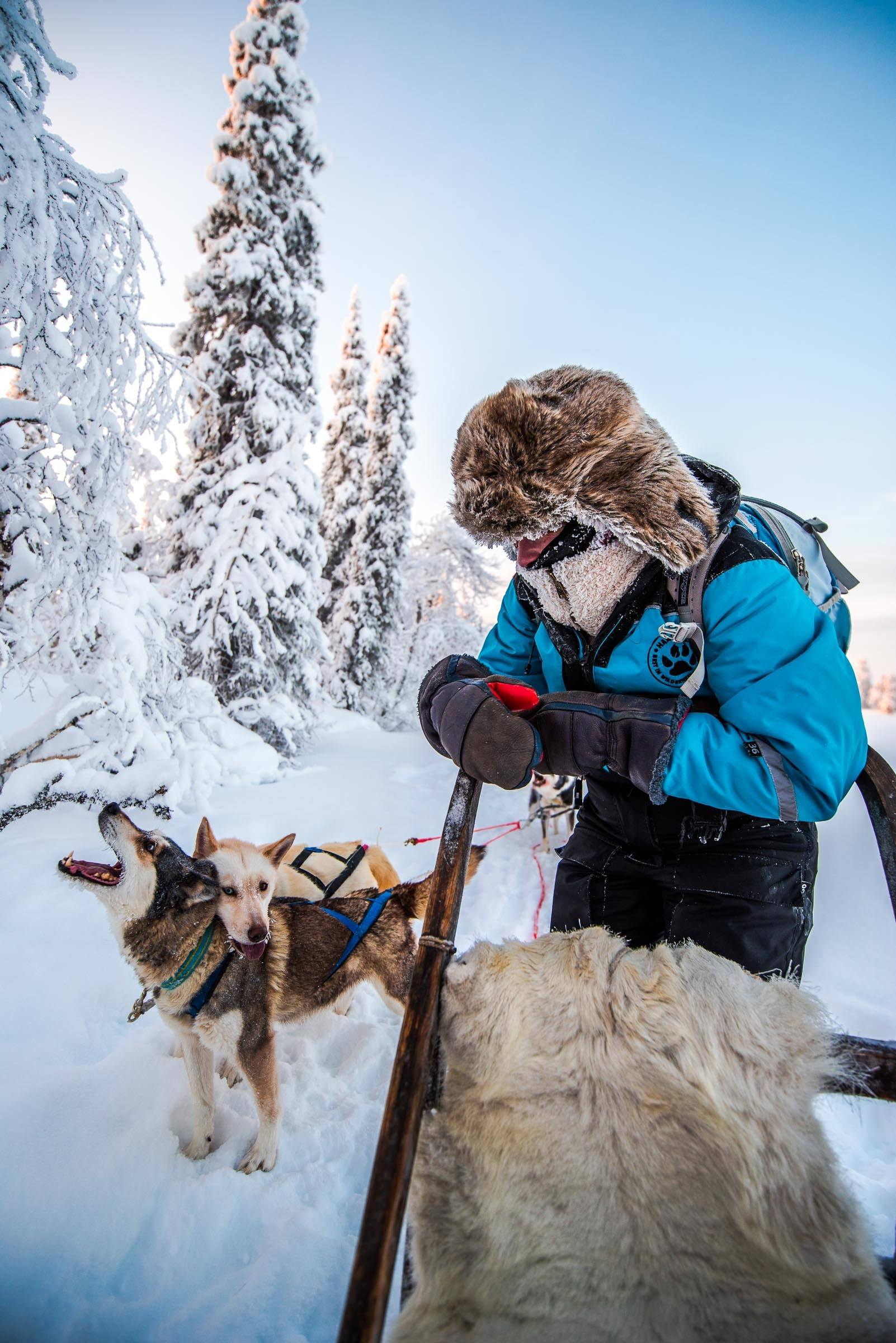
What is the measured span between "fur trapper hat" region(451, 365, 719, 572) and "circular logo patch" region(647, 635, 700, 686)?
237 millimetres

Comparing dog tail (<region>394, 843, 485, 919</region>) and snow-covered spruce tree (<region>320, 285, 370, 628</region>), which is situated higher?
snow-covered spruce tree (<region>320, 285, 370, 628</region>)

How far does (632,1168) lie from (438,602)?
22984 millimetres

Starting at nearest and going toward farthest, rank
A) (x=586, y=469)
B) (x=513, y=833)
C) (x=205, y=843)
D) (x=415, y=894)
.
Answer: (x=586, y=469), (x=205, y=843), (x=415, y=894), (x=513, y=833)

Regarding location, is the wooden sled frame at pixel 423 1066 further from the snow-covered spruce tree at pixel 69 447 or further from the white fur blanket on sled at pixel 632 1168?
the snow-covered spruce tree at pixel 69 447

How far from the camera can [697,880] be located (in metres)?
1.59

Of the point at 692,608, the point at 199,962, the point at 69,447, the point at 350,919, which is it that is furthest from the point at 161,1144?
the point at 69,447

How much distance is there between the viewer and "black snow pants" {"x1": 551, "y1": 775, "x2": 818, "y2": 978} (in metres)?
1.51

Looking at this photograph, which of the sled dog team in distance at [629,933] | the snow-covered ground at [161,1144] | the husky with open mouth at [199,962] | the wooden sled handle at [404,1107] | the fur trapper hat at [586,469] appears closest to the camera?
the wooden sled handle at [404,1107]

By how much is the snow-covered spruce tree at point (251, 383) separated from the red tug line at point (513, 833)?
157 inches

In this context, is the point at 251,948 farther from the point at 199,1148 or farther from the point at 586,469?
the point at 586,469

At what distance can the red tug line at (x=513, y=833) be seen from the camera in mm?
3998

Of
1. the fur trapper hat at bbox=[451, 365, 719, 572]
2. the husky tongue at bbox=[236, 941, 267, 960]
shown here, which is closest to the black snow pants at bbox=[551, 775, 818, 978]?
the fur trapper hat at bbox=[451, 365, 719, 572]

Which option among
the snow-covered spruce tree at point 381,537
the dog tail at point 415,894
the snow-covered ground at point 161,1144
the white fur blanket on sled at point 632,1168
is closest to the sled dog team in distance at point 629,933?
the white fur blanket on sled at point 632,1168

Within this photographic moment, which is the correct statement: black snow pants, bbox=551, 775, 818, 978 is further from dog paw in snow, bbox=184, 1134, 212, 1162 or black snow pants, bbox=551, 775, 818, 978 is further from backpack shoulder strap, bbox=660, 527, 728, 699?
dog paw in snow, bbox=184, 1134, 212, 1162
